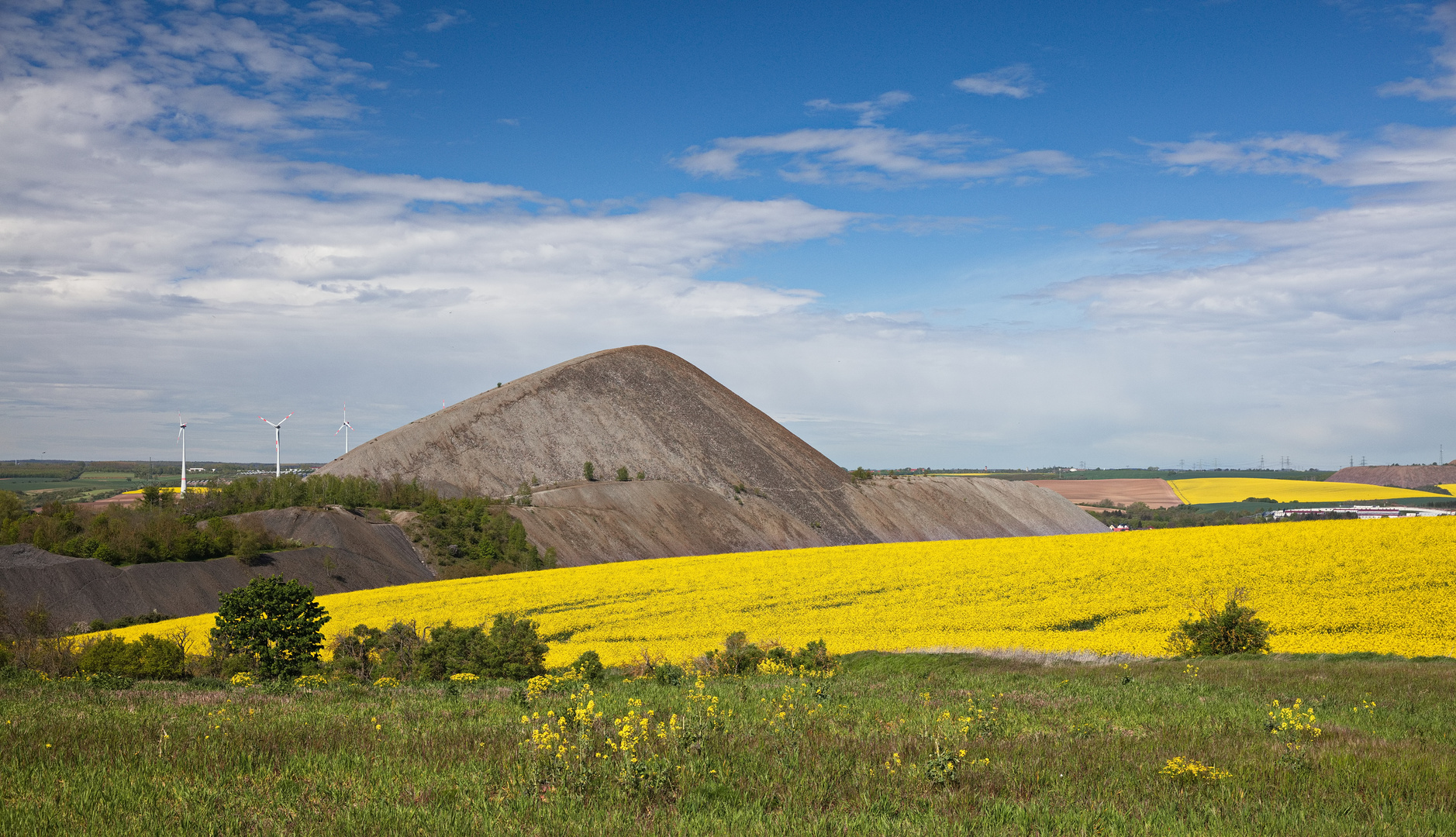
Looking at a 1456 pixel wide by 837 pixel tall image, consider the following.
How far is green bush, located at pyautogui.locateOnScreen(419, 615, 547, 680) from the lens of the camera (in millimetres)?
21562

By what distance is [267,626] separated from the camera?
2286 cm

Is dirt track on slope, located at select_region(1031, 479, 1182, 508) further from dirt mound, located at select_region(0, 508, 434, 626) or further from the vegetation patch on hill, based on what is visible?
dirt mound, located at select_region(0, 508, 434, 626)

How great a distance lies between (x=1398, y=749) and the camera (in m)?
10.1

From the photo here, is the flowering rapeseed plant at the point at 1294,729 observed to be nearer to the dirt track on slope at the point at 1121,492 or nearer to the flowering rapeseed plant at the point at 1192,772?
the flowering rapeseed plant at the point at 1192,772

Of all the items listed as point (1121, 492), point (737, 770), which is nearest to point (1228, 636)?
point (737, 770)

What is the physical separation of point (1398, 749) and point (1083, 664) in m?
10.9

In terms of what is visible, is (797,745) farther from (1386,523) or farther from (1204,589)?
(1386,523)

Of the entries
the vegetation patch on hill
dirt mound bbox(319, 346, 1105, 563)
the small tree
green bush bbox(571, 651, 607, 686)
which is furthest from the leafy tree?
dirt mound bbox(319, 346, 1105, 563)

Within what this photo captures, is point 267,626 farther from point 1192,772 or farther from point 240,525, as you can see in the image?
point 240,525

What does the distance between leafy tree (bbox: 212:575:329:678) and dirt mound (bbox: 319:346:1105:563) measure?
198 feet

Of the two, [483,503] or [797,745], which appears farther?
[483,503]

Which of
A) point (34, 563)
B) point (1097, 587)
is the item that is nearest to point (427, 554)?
point (34, 563)

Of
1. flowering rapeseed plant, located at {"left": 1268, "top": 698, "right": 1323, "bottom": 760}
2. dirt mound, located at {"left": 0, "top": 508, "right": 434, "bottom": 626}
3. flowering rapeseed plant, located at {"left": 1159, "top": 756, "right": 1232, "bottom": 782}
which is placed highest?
flowering rapeseed plant, located at {"left": 1159, "top": 756, "right": 1232, "bottom": 782}

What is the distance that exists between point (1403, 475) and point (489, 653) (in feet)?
606
